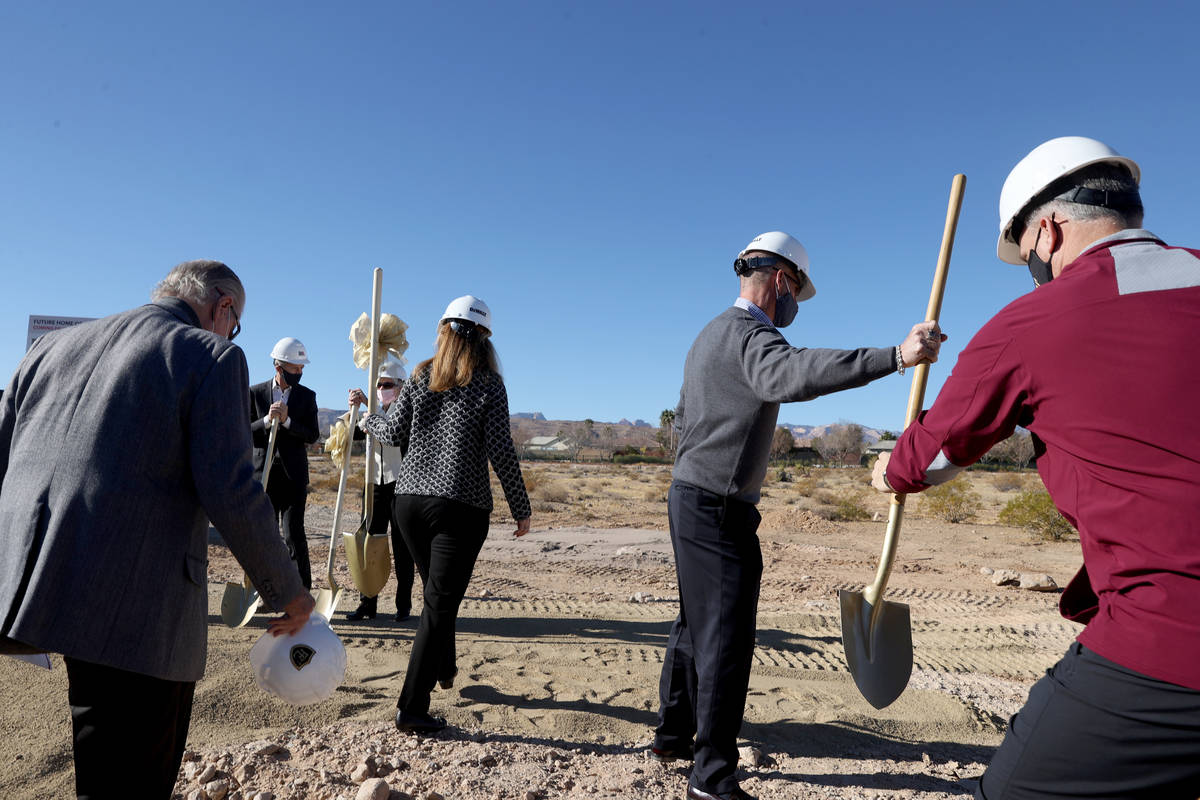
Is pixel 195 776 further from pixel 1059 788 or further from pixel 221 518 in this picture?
pixel 1059 788

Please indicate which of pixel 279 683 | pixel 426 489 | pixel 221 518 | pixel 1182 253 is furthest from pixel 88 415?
pixel 1182 253

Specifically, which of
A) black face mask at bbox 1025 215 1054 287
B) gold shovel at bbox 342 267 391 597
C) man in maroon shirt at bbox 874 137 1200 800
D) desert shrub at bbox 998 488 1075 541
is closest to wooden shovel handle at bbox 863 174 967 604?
black face mask at bbox 1025 215 1054 287

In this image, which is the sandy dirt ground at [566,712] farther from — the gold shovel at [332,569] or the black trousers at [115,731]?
the gold shovel at [332,569]

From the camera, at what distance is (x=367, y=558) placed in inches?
200

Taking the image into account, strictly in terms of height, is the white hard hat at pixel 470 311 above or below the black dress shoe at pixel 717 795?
above

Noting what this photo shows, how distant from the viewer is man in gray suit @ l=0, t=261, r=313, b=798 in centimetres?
199

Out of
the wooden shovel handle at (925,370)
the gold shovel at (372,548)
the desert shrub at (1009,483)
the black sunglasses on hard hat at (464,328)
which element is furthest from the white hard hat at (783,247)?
the desert shrub at (1009,483)

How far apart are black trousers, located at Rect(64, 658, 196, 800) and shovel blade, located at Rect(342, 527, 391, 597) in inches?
117

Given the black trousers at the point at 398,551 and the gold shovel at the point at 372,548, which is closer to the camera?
the gold shovel at the point at 372,548

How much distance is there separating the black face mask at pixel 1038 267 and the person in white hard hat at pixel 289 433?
524 centimetres

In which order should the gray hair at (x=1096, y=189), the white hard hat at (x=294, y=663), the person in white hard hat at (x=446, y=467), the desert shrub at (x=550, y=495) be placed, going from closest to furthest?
1. the gray hair at (x=1096, y=189)
2. the white hard hat at (x=294, y=663)
3. the person in white hard hat at (x=446, y=467)
4. the desert shrub at (x=550, y=495)

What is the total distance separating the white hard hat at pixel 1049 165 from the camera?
6.30ft

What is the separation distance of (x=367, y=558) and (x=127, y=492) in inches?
125

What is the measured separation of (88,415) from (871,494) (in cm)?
2663
